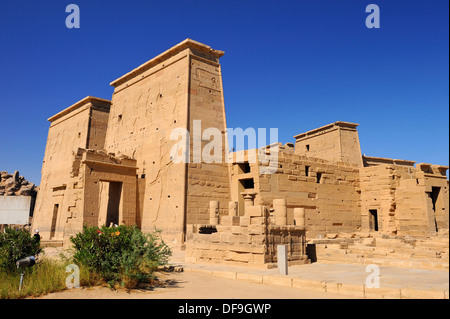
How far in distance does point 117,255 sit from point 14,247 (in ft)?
7.83

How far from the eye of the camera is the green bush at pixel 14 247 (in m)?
7.25

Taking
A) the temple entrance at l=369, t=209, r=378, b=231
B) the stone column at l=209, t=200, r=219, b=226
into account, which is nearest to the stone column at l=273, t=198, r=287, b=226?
the stone column at l=209, t=200, r=219, b=226

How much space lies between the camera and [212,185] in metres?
16.2

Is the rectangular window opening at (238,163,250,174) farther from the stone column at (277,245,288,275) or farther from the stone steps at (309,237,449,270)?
the stone column at (277,245,288,275)

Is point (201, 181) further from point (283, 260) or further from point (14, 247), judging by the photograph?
point (14, 247)

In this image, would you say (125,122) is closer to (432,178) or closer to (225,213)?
(225,213)

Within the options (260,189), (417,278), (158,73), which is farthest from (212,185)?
(417,278)

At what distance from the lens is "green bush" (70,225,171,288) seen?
6.70 meters

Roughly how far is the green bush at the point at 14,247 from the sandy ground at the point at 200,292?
1966 millimetres

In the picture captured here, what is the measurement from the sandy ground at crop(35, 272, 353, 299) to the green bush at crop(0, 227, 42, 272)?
1.97 m

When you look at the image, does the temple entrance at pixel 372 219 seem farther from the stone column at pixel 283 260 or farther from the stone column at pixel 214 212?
the stone column at pixel 283 260

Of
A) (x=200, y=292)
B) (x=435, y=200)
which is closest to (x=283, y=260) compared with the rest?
(x=200, y=292)

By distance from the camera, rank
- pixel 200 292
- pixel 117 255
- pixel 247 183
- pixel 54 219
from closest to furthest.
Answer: pixel 200 292 → pixel 117 255 → pixel 247 183 → pixel 54 219

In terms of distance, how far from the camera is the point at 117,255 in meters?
6.96
